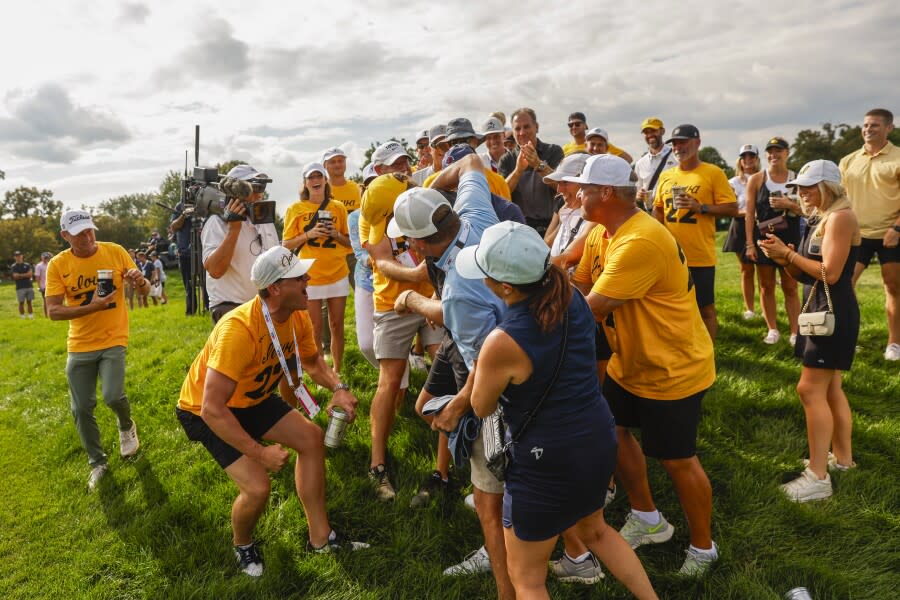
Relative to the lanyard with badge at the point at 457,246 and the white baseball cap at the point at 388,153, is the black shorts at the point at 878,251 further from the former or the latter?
the lanyard with badge at the point at 457,246

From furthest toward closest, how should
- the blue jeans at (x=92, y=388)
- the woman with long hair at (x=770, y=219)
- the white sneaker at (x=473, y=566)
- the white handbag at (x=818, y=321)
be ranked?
1. the woman with long hair at (x=770, y=219)
2. the blue jeans at (x=92, y=388)
3. the white handbag at (x=818, y=321)
4. the white sneaker at (x=473, y=566)

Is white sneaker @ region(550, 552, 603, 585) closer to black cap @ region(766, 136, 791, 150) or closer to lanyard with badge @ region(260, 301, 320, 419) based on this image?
lanyard with badge @ region(260, 301, 320, 419)

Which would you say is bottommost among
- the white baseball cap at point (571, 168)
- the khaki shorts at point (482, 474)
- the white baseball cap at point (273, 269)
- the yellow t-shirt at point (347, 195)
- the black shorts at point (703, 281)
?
the khaki shorts at point (482, 474)

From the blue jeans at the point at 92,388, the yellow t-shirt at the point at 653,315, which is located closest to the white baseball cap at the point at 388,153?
the yellow t-shirt at the point at 653,315

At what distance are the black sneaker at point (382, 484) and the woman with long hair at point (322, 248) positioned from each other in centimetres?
217

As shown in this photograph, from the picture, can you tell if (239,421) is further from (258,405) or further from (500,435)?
(500,435)

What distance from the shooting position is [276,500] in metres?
4.32

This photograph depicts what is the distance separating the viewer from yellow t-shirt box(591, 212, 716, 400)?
2889mm

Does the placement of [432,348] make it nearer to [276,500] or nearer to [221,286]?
[276,500]

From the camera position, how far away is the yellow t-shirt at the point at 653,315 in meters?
2.89

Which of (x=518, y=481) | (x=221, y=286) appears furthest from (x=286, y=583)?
(x=221, y=286)

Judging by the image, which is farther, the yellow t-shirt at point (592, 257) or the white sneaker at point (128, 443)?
the white sneaker at point (128, 443)

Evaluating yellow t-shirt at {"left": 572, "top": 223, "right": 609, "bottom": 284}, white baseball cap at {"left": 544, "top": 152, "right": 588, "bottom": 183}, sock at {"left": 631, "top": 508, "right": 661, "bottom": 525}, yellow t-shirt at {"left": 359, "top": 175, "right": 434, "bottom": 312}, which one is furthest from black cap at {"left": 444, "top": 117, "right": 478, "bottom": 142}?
sock at {"left": 631, "top": 508, "right": 661, "bottom": 525}

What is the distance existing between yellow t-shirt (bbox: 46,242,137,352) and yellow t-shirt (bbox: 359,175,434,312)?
2820mm
